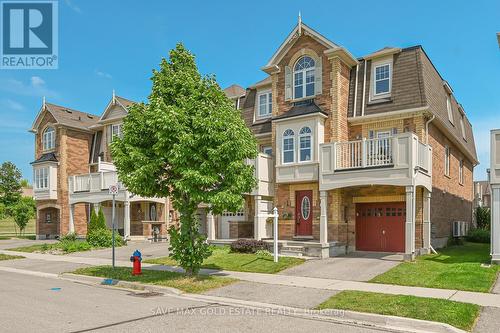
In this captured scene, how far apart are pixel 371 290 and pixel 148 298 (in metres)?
5.56

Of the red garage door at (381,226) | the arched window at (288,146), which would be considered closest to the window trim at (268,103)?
the arched window at (288,146)

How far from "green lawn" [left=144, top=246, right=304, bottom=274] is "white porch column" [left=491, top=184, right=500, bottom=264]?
6313 mm

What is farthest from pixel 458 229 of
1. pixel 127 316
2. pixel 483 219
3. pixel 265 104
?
pixel 127 316

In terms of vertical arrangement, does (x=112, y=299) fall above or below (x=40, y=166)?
below

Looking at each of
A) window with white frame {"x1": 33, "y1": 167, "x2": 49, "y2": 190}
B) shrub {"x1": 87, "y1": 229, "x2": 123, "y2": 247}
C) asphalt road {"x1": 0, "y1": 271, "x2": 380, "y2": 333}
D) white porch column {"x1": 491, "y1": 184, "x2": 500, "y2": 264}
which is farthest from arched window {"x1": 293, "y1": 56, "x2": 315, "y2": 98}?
window with white frame {"x1": 33, "y1": 167, "x2": 49, "y2": 190}

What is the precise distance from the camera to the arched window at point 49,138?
107 feet

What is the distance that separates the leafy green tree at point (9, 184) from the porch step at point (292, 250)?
35.2 metres

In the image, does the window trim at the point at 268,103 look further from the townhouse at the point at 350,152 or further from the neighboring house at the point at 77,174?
the neighboring house at the point at 77,174

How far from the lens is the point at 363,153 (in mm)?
16922

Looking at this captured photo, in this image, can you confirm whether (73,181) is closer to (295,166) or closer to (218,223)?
(218,223)

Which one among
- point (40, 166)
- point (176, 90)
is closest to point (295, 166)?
point (176, 90)

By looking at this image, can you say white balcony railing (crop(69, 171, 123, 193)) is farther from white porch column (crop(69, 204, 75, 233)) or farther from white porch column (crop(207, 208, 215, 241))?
white porch column (crop(207, 208, 215, 241))

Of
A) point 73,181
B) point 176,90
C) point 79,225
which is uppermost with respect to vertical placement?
point 176,90

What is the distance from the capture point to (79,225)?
1238 inches
